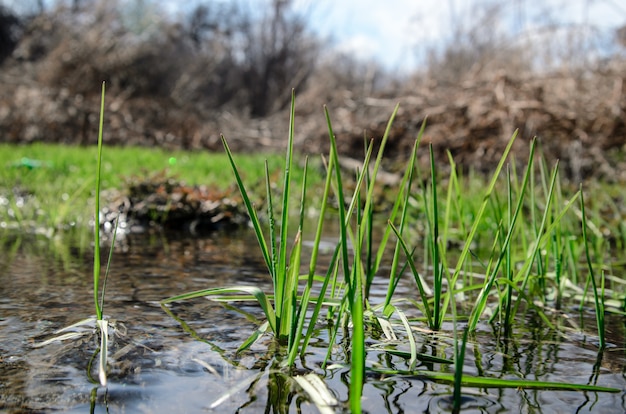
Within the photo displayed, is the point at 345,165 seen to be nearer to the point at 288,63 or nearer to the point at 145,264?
the point at 145,264

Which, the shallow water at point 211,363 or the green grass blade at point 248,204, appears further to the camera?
the green grass blade at point 248,204

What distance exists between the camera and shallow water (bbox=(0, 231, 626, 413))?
94cm

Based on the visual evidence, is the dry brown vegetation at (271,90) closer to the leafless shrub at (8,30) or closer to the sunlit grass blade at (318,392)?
the leafless shrub at (8,30)

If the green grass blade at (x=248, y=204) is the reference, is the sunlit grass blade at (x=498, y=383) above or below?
below

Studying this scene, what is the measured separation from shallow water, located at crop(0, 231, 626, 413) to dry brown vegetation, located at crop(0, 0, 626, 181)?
4.73 meters

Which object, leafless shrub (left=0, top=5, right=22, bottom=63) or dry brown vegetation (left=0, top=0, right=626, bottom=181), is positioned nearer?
dry brown vegetation (left=0, top=0, right=626, bottom=181)

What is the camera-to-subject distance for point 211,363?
3.61 feet

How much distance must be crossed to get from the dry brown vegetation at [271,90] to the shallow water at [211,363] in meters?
4.73

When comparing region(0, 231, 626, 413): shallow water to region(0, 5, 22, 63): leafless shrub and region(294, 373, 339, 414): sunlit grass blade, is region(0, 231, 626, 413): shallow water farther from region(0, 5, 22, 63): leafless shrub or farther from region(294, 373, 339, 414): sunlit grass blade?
region(0, 5, 22, 63): leafless shrub

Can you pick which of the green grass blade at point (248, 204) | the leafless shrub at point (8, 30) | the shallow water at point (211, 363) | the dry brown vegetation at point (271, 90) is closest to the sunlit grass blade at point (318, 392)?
the shallow water at point (211, 363)

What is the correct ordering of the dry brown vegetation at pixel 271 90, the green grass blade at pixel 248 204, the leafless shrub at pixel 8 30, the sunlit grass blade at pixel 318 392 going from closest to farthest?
the sunlit grass blade at pixel 318 392
the green grass blade at pixel 248 204
the dry brown vegetation at pixel 271 90
the leafless shrub at pixel 8 30

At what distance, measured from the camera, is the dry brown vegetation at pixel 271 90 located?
596cm

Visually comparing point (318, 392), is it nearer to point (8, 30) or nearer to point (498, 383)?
point (498, 383)

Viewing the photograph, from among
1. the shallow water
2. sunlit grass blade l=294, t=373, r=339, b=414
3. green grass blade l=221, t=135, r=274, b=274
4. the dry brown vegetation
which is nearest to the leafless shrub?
the dry brown vegetation
